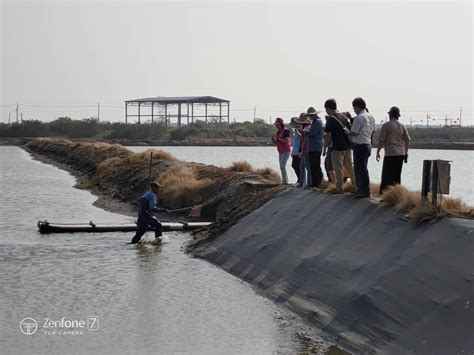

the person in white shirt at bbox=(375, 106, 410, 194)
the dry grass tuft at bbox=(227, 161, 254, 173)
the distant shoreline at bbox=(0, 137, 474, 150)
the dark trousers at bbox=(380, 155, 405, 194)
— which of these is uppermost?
the person in white shirt at bbox=(375, 106, 410, 194)

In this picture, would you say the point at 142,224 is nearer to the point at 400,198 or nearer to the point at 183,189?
the point at 400,198

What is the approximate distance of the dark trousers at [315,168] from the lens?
1797cm

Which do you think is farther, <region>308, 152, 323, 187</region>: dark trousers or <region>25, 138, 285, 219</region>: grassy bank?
<region>25, 138, 285, 219</region>: grassy bank

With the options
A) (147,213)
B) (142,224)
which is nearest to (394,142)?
(147,213)

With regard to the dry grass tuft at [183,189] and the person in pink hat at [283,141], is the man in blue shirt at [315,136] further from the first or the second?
the dry grass tuft at [183,189]

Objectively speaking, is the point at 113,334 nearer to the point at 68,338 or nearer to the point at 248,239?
the point at 68,338

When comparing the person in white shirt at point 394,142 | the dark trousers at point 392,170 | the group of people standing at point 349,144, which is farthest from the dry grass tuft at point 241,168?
the person in white shirt at point 394,142

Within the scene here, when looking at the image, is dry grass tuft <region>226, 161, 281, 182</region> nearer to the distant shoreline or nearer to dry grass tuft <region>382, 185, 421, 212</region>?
dry grass tuft <region>382, 185, 421, 212</region>

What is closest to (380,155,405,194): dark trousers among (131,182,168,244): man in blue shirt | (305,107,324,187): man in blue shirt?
(305,107,324,187): man in blue shirt

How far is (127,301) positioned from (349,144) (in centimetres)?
534

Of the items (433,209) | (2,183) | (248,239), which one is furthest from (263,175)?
(2,183)

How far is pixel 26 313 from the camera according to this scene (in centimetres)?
1345

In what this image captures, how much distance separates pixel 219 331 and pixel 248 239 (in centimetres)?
595

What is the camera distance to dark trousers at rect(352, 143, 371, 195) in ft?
49.8
